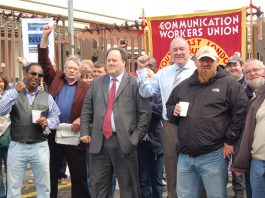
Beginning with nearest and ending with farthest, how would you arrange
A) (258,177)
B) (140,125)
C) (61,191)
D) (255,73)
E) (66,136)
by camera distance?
(258,177) < (255,73) < (140,125) < (66,136) < (61,191)

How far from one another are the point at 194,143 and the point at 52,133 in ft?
6.98

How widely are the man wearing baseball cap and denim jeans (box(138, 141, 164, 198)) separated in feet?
4.09

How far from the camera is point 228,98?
4.72 m

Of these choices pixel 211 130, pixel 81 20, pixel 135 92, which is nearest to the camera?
pixel 211 130

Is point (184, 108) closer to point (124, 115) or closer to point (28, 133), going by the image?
point (124, 115)

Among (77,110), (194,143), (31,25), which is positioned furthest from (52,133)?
(31,25)

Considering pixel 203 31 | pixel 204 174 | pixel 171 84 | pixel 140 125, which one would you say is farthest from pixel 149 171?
pixel 203 31

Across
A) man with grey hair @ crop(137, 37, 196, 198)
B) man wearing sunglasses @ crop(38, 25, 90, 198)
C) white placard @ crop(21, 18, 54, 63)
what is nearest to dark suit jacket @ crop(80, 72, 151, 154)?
man with grey hair @ crop(137, 37, 196, 198)

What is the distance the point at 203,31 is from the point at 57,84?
4.50 meters

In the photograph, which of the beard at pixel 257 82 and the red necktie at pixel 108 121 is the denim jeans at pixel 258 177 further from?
the red necktie at pixel 108 121

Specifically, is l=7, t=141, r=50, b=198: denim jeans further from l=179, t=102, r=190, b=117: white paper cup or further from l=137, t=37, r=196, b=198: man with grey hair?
l=179, t=102, r=190, b=117: white paper cup

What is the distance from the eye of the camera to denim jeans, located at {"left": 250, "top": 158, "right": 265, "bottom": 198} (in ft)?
14.6

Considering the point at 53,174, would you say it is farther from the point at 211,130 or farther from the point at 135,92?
the point at 211,130

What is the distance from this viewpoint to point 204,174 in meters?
4.79
